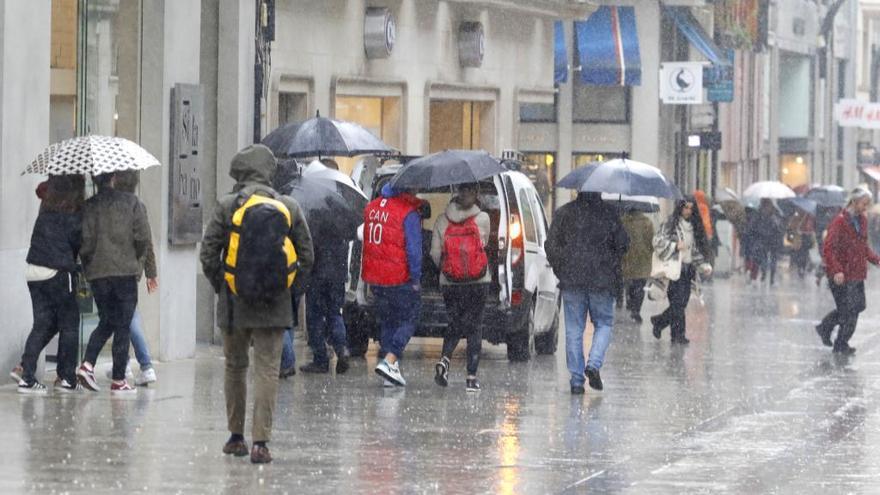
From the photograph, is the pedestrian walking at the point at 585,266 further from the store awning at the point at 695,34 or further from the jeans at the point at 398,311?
the store awning at the point at 695,34

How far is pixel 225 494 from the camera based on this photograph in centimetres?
1066

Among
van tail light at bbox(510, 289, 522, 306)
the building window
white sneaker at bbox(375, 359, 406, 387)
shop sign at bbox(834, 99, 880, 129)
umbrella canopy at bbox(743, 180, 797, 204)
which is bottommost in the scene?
white sneaker at bbox(375, 359, 406, 387)

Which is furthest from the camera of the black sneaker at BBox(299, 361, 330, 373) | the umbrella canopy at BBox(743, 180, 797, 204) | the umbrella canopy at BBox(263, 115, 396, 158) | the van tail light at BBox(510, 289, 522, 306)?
the umbrella canopy at BBox(743, 180, 797, 204)

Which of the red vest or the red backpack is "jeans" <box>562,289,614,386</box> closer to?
the red backpack

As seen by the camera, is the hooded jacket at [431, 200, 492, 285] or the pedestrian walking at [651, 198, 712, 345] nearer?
the hooded jacket at [431, 200, 492, 285]

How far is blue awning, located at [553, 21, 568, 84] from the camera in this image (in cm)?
4103

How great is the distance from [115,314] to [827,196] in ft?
113

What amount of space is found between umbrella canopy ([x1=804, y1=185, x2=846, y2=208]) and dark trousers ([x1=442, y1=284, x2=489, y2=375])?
32027mm

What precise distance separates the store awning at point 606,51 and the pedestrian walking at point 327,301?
83.0 feet

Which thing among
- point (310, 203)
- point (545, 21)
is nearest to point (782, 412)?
point (310, 203)

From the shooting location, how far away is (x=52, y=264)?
15133 mm

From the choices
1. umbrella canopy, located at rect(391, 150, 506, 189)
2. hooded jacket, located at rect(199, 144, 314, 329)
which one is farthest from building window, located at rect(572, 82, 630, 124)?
hooded jacket, located at rect(199, 144, 314, 329)

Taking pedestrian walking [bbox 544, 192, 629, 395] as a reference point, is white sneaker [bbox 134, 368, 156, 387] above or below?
below

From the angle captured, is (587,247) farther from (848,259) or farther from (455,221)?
(848,259)
